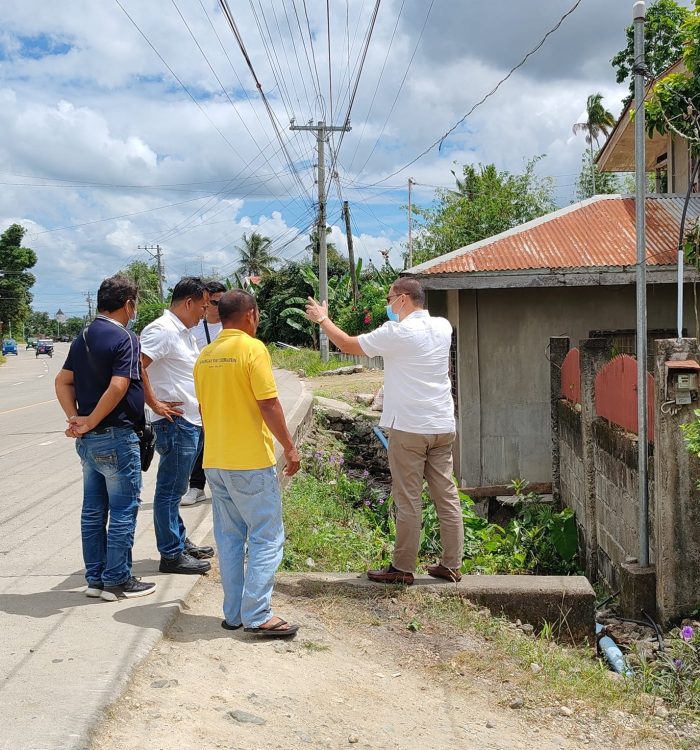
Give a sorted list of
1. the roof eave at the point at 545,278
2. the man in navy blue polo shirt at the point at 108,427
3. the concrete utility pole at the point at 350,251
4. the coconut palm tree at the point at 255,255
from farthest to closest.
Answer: the coconut palm tree at the point at 255,255 < the concrete utility pole at the point at 350,251 < the roof eave at the point at 545,278 < the man in navy blue polo shirt at the point at 108,427

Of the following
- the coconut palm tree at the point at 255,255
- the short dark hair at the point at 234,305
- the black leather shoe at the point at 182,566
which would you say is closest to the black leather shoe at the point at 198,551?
the black leather shoe at the point at 182,566

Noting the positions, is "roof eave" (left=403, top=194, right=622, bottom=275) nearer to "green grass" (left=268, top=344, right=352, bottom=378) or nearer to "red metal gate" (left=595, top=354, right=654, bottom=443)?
"red metal gate" (left=595, top=354, right=654, bottom=443)

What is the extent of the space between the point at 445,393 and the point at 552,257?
6053 mm

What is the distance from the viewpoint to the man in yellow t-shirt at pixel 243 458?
4156 millimetres

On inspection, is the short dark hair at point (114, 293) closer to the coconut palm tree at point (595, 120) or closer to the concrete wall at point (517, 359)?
the concrete wall at point (517, 359)

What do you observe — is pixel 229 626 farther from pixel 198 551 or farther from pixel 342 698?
pixel 198 551

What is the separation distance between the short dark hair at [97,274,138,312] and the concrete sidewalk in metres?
1.71

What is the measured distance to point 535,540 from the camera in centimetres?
864

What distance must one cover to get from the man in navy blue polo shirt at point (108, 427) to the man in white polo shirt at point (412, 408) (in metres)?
1.11

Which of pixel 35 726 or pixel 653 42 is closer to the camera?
pixel 35 726

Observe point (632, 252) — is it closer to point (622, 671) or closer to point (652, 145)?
point (652, 145)

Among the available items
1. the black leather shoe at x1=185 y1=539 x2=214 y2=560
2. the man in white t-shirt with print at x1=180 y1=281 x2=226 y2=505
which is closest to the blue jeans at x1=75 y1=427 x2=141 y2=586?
the black leather shoe at x1=185 y1=539 x2=214 y2=560

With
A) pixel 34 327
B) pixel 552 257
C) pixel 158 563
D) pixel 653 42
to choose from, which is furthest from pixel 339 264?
pixel 34 327

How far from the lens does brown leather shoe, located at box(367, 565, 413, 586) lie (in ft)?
16.8
